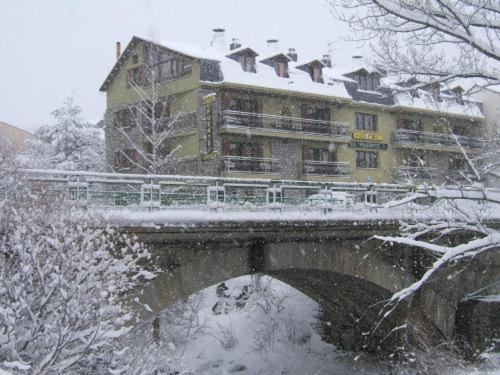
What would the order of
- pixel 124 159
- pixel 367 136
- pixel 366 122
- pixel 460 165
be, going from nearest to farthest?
1. pixel 460 165
2. pixel 124 159
3. pixel 367 136
4. pixel 366 122

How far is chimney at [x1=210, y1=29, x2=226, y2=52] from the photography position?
3284cm

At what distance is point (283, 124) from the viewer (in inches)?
1196

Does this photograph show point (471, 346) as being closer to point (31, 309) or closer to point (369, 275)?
point (369, 275)

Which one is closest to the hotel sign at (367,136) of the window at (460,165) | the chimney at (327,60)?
the window at (460,165)

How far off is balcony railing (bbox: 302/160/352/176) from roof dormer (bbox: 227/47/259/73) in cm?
562

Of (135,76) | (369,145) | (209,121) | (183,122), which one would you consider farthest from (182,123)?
(369,145)

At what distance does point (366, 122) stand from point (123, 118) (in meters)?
13.9

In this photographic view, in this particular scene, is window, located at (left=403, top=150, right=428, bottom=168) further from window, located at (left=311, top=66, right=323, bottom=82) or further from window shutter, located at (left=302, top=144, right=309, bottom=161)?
window, located at (left=311, top=66, right=323, bottom=82)

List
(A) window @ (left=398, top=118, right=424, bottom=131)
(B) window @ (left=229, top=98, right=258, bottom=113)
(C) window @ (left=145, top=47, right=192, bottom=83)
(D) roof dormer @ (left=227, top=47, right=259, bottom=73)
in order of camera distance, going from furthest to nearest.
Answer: (A) window @ (left=398, top=118, right=424, bottom=131) < (D) roof dormer @ (left=227, top=47, right=259, bottom=73) < (B) window @ (left=229, top=98, right=258, bottom=113) < (C) window @ (left=145, top=47, right=192, bottom=83)

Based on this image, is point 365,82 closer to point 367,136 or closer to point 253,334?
point 367,136

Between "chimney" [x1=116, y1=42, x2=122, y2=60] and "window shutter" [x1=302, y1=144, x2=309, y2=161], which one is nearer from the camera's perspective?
"window shutter" [x1=302, y1=144, x2=309, y2=161]

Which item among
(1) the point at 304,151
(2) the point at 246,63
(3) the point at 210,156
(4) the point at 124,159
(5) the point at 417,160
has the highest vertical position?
(2) the point at 246,63

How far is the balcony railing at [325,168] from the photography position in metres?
31.4

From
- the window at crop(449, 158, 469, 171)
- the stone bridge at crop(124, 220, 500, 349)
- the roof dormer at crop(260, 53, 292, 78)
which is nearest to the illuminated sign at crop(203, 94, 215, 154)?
the roof dormer at crop(260, 53, 292, 78)
